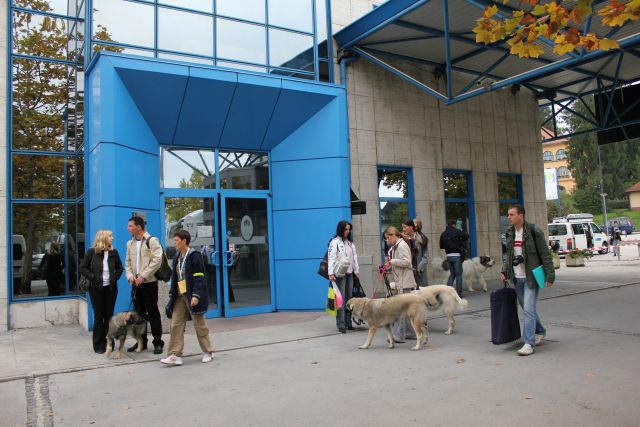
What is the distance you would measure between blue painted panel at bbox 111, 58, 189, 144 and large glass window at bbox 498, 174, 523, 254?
1064cm

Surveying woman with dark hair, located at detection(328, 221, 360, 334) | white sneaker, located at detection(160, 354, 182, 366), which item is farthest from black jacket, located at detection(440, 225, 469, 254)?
white sneaker, located at detection(160, 354, 182, 366)

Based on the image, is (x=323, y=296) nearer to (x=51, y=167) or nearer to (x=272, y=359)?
(x=272, y=359)

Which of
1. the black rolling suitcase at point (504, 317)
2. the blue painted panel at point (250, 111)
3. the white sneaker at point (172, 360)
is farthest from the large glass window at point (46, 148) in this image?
the black rolling suitcase at point (504, 317)

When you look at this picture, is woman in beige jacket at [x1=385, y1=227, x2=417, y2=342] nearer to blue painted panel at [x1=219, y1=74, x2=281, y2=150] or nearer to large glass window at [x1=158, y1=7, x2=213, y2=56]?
blue painted panel at [x1=219, y1=74, x2=281, y2=150]

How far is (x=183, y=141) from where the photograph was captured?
10125mm

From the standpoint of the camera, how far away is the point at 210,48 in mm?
10195

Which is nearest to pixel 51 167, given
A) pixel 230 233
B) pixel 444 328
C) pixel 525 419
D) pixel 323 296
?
pixel 230 233

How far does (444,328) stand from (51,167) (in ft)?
26.4

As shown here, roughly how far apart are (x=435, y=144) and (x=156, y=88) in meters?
8.09

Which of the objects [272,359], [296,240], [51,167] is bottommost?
[272,359]

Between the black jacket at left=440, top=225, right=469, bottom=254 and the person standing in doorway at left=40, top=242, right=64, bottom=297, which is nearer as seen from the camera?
the person standing in doorway at left=40, top=242, right=64, bottom=297

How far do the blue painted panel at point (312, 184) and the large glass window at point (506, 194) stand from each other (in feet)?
23.9

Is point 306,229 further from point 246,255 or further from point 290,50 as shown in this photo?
point 290,50

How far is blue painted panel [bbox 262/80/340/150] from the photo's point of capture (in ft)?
34.3
